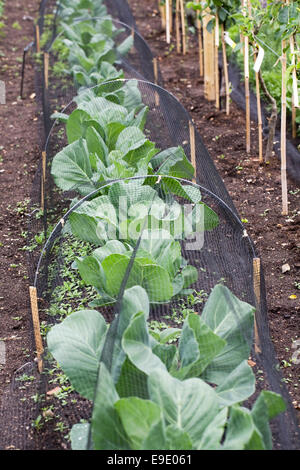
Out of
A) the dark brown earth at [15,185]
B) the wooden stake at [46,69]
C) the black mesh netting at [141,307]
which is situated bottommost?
the dark brown earth at [15,185]

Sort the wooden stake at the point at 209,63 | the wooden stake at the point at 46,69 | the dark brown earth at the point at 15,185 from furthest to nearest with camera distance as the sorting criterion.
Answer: the wooden stake at the point at 209,63, the wooden stake at the point at 46,69, the dark brown earth at the point at 15,185

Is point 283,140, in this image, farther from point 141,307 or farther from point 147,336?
point 147,336

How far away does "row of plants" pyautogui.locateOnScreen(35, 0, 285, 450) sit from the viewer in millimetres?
1880

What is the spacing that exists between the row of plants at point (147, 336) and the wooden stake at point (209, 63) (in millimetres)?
2478

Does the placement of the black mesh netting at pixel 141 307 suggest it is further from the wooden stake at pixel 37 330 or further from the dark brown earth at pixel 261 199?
the dark brown earth at pixel 261 199

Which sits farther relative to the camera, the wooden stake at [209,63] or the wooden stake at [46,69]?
the wooden stake at [209,63]

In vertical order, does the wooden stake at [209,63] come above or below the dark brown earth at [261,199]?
above


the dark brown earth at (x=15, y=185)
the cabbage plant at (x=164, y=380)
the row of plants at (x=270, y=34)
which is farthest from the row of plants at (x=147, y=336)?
the row of plants at (x=270, y=34)

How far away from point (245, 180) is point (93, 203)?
1895 millimetres

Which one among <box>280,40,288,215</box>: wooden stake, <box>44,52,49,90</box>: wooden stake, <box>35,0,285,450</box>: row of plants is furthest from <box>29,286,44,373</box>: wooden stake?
<box>44,52,49,90</box>: wooden stake

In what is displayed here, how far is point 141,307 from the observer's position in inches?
89.4

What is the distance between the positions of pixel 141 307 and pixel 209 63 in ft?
13.3

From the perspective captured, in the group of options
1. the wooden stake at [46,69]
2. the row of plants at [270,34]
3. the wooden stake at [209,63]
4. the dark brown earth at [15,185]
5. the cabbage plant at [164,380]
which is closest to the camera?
the cabbage plant at [164,380]

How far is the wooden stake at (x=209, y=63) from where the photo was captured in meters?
5.74
